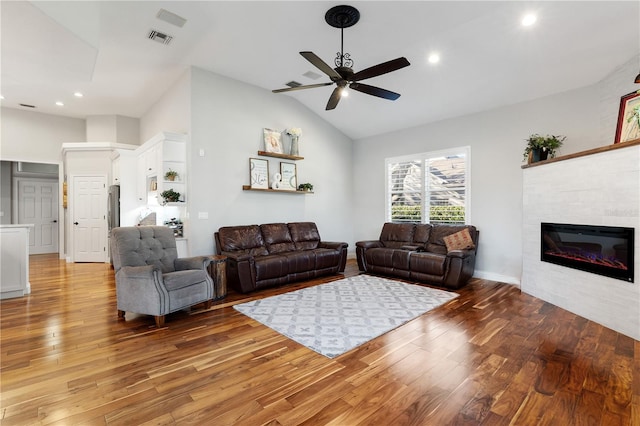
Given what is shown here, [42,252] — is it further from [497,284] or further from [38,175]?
[497,284]

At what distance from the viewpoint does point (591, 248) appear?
11.2 feet

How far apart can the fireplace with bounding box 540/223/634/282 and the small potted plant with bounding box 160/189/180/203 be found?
540 cm

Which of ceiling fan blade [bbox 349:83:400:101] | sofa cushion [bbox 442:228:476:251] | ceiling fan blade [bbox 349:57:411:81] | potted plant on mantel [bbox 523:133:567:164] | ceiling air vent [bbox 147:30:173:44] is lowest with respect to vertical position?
sofa cushion [bbox 442:228:476:251]

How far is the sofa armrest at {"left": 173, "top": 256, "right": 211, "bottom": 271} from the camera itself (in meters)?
3.71

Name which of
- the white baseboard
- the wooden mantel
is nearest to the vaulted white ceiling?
the wooden mantel

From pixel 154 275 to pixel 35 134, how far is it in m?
6.88

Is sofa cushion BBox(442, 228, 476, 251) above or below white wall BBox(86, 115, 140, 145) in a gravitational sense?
below

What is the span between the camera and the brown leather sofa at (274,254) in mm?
4414

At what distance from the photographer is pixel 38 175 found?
830 centimetres

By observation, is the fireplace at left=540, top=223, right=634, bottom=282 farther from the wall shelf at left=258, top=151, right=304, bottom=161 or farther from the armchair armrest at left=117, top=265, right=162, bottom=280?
the armchair armrest at left=117, top=265, right=162, bottom=280

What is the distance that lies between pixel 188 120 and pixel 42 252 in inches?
278

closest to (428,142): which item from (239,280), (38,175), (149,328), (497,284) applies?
(497,284)

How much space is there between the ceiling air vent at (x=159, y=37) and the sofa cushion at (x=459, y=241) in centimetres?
530

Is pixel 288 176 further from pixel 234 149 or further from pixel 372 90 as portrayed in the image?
pixel 372 90
